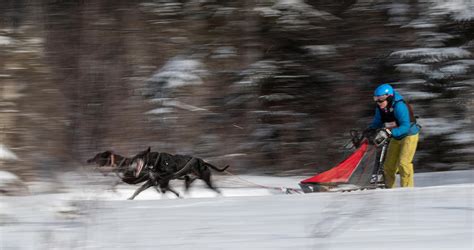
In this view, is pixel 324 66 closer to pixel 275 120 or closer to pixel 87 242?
pixel 275 120

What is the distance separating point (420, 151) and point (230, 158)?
11.5 feet

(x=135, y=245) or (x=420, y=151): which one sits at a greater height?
(x=135, y=245)

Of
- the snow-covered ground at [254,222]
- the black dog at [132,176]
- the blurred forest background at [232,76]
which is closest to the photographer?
the snow-covered ground at [254,222]

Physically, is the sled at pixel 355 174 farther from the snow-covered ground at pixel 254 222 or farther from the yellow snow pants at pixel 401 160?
the snow-covered ground at pixel 254 222

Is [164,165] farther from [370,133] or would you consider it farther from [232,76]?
[232,76]

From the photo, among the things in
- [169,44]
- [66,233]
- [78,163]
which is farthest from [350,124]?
[66,233]

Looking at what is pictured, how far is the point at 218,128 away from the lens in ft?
49.4

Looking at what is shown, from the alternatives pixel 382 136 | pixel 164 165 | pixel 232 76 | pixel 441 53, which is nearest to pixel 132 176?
Result: pixel 164 165

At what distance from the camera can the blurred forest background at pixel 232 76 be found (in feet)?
44.6

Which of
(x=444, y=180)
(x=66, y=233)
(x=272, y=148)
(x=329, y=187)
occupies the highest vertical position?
(x=66, y=233)

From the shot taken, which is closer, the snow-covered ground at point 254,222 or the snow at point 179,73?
the snow-covered ground at point 254,222

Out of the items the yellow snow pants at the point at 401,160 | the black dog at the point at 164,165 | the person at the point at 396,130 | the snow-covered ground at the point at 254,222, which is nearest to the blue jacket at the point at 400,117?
the person at the point at 396,130

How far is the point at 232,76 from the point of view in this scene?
1509cm

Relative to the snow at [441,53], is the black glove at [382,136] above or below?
above
